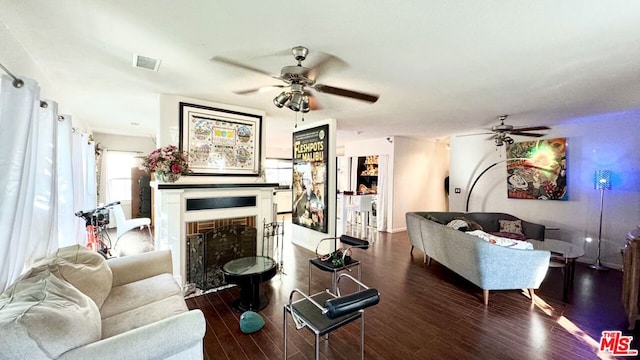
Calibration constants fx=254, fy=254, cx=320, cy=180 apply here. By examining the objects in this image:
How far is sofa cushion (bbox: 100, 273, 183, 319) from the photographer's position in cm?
195

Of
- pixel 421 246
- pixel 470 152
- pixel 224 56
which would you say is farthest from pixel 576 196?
pixel 224 56

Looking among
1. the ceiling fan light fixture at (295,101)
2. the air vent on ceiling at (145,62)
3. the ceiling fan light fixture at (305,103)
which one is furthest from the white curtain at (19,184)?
the ceiling fan light fixture at (305,103)

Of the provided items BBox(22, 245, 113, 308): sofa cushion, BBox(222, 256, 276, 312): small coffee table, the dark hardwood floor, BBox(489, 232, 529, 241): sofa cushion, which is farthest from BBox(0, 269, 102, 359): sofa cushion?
BBox(489, 232, 529, 241): sofa cushion

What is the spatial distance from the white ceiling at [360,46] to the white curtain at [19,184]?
562 mm

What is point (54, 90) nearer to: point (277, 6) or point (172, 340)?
point (277, 6)

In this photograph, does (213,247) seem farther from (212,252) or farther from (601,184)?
(601,184)

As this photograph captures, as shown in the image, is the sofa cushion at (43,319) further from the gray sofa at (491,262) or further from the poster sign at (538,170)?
the poster sign at (538,170)

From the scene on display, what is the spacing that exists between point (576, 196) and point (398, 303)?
4320 millimetres

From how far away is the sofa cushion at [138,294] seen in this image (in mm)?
1947

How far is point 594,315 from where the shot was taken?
2.76 meters

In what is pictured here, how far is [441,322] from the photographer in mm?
2613

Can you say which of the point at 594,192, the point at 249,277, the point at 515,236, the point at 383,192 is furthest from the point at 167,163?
the point at 594,192

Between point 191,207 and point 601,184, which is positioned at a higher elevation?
point 601,184

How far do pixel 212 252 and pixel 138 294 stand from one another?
1.25 meters
